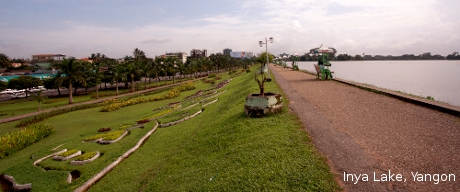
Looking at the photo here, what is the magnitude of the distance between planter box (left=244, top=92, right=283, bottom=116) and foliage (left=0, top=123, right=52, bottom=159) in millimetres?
15876

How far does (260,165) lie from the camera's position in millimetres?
7441

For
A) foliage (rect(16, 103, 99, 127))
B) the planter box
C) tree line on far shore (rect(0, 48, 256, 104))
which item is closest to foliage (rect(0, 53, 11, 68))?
tree line on far shore (rect(0, 48, 256, 104))

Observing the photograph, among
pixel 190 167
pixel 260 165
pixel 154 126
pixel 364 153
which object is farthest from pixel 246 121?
pixel 154 126

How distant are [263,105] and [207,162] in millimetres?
4219

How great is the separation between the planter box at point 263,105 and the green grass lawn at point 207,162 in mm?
384

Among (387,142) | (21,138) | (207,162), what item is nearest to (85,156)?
(21,138)

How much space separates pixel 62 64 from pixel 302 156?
150 feet

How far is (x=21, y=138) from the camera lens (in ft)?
60.1

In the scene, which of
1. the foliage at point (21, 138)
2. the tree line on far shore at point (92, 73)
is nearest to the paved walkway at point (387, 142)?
the foliage at point (21, 138)

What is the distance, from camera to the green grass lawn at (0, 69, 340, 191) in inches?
267

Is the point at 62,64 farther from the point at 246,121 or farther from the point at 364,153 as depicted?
the point at 364,153

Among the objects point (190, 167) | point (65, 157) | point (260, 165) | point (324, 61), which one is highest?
point (324, 61)

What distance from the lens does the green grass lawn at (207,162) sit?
267 inches

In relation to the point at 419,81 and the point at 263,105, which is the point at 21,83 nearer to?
the point at 263,105
